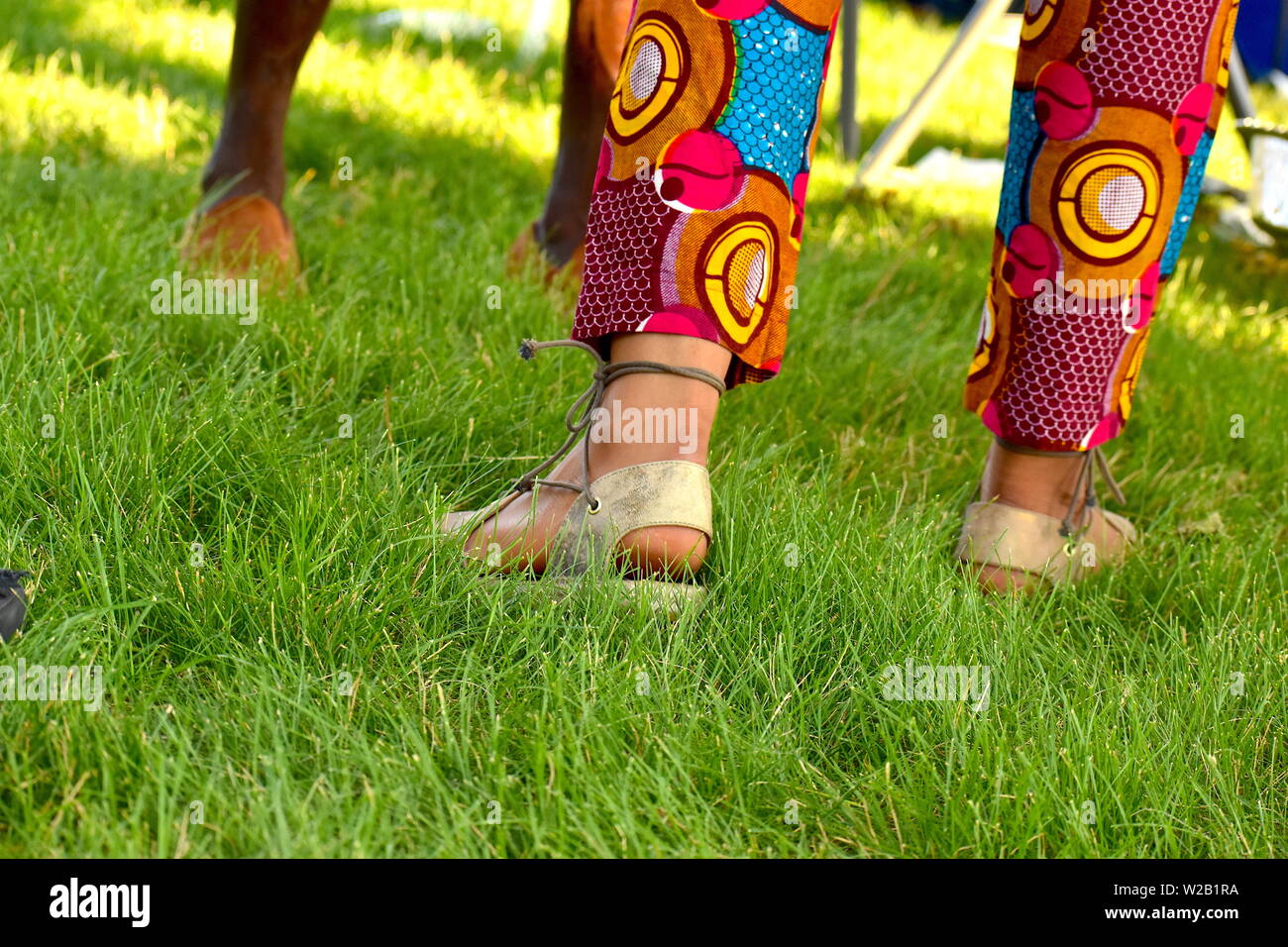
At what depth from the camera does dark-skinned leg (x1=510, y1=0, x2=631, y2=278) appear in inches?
88.6

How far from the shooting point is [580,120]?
2.29m

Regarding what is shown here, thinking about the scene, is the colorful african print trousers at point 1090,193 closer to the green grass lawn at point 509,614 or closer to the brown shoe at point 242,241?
the green grass lawn at point 509,614

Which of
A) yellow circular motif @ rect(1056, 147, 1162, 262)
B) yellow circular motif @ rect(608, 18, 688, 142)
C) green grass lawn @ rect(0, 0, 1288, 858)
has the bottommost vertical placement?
green grass lawn @ rect(0, 0, 1288, 858)

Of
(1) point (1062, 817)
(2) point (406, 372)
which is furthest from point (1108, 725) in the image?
(2) point (406, 372)

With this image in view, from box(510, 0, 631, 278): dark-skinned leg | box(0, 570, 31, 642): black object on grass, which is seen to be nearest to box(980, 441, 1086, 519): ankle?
box(510, 0, 631, 278): dark-skinned leg

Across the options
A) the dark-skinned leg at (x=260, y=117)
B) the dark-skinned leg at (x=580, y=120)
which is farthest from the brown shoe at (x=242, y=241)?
the dark-skinned leg at (x=580, y=120)

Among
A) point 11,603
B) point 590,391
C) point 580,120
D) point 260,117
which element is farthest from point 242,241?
point 11,603

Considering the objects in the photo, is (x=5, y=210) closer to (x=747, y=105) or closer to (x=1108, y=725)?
(x=747, y=105)

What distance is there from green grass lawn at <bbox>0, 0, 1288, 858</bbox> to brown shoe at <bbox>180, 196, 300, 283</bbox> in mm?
74

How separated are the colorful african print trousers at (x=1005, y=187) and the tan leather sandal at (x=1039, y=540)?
0.10 metres

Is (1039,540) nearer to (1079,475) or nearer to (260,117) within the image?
(1079,475)

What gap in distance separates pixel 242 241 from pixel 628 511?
3.87ft

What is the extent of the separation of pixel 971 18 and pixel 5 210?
2.40 m

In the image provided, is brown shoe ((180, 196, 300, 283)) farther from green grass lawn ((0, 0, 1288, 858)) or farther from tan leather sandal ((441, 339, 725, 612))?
tan leather sandal ((441, 339, 725, 612))
